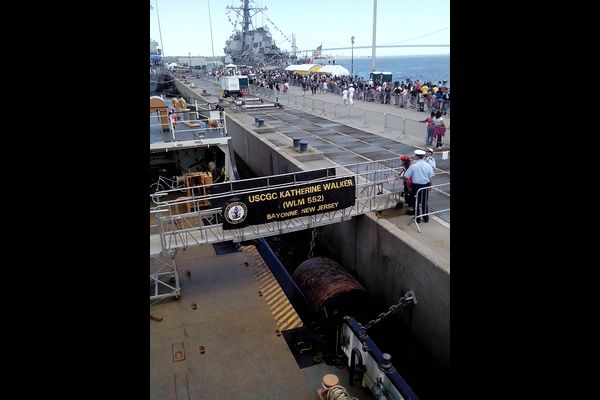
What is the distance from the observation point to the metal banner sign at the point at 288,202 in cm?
1027

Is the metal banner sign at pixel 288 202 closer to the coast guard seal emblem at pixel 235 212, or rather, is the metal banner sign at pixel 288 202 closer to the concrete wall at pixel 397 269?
the coast guard seal emblem at pixel 235 212

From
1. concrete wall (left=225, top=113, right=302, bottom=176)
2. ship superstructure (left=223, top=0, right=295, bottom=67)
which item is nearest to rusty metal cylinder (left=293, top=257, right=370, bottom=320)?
concrete wall (left=225, top=113, right=302, bottom=176)

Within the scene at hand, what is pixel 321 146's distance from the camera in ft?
70.9

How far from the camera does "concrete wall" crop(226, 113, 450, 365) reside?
910 centimetres

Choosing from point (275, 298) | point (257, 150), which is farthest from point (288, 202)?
point (257, 150)

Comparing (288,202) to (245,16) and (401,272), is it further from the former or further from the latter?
(245,16)

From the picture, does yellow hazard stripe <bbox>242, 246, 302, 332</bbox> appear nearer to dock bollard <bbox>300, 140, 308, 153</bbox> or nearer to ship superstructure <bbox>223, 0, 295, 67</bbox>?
dock bollard <bbox>300, 140, 308, 153</bbox>

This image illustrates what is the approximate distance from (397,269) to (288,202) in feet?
10.4

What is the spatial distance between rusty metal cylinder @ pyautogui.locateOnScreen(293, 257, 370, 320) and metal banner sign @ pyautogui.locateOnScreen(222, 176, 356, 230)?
1.69 metres
